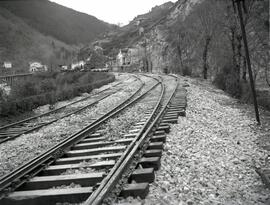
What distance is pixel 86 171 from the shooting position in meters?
5.44

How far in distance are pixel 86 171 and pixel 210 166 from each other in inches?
95.3

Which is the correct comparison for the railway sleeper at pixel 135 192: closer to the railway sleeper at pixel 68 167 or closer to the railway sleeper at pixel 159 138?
the railway sleeper at pixel 68 167

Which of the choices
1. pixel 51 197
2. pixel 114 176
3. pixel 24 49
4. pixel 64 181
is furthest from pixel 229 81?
pixel 24 49

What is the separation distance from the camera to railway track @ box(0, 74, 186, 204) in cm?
444

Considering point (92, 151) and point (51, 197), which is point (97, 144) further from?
point (51, 197)

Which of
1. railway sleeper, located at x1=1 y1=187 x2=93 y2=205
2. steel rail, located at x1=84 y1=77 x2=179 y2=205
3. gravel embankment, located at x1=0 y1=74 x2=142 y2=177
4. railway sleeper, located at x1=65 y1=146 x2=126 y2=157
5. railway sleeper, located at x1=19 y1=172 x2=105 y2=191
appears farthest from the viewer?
gravel embankment, located at x1=0 y1=74 x2=142 y2=177

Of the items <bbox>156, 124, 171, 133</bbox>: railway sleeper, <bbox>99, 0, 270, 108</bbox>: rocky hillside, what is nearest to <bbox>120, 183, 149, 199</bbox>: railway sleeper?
<bbox>156, 124, 171, 133</bbox>: railway sleeper

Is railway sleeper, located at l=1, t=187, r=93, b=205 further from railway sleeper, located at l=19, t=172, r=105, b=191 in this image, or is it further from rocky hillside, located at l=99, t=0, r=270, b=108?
rocky hillside, located at l=99, t=0, r=270, b=108

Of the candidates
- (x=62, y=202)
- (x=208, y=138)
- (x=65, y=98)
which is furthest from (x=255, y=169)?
(x=65, y=98)

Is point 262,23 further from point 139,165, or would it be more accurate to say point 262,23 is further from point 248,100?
point 139,165

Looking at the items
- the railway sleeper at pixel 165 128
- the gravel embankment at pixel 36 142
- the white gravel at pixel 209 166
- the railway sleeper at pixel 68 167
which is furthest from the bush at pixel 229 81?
the railway sleeper at pixel 68 167

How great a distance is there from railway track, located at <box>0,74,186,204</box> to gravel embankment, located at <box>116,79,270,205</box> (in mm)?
289

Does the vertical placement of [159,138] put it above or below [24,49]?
below

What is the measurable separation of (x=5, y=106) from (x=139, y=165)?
10606 millimetres
